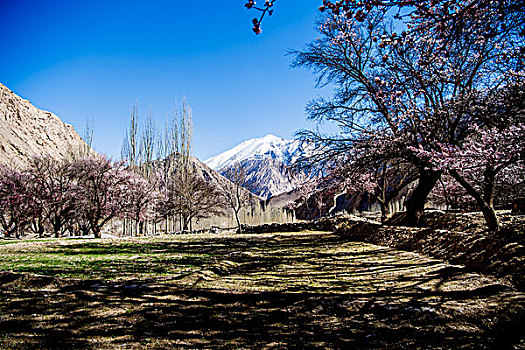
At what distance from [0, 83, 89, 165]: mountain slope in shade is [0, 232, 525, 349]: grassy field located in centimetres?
3898

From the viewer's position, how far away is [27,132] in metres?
43.6

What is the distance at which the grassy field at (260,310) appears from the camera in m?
2.53

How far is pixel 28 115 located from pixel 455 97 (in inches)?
2298

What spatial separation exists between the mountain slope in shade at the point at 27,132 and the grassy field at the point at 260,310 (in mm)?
38976

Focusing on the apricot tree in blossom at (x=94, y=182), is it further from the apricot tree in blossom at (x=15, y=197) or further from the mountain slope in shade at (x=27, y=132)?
the mountain slope in shade at (x=27, y=132)

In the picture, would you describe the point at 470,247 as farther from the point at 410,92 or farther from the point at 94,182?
the point at 94,182

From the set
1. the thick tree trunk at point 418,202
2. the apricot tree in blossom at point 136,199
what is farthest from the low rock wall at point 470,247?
the apricot tree in blossom at point 136,199

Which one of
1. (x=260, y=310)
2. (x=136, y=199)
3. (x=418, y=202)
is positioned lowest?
(x=260, y=310)

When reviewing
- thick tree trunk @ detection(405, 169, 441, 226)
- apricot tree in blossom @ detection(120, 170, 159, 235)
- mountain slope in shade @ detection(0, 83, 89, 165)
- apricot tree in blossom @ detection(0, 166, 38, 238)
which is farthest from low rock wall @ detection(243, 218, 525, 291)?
mountain slope in shade @ detection(0, 83, 89, 165)

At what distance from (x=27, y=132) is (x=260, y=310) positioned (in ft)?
180

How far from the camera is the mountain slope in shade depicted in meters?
37.8

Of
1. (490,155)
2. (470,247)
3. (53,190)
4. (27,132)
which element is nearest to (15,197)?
(53,190)

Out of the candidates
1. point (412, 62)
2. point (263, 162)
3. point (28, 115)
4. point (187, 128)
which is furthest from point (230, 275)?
point (263, 162)

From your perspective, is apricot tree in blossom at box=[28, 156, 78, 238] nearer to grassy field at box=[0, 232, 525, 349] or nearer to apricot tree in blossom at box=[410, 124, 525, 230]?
grassy field at box=[0, 232, 525, 349]
